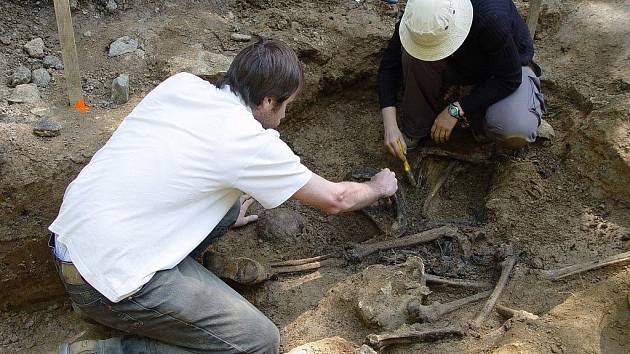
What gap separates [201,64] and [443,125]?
5.43 ft

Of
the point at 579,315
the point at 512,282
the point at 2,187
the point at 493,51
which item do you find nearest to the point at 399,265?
the point at 512,282

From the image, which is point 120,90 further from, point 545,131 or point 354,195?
point 545,131

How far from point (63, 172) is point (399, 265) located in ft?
6.22

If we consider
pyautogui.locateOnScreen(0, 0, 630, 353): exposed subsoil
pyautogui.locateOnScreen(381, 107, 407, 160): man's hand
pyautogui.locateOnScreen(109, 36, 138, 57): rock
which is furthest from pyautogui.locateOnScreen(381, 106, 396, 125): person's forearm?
pyautogui.locateOnScreen(109, 36, 138, 57): rock

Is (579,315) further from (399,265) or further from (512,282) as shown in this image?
(399,265)

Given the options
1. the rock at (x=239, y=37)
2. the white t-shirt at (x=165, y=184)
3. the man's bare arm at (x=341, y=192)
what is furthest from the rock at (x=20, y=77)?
the man's bare arm at (x=341, y=192)

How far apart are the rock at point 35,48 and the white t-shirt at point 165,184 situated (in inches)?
74.3

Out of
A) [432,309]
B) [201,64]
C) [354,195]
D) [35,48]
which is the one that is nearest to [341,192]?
[354,195]

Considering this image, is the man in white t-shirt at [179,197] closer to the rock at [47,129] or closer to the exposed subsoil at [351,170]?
the exposed subsoil at [351,170]

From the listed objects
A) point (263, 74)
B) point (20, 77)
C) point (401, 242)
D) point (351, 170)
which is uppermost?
point (263, 74)

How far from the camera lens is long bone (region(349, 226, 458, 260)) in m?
3.55

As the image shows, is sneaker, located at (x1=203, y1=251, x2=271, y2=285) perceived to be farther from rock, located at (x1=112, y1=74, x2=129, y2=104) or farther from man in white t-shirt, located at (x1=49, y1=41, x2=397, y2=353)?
rock, located at (x1=112, y1=74, x2=129, y2=104)

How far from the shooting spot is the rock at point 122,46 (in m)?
4.23

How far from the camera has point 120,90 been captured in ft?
13.0
